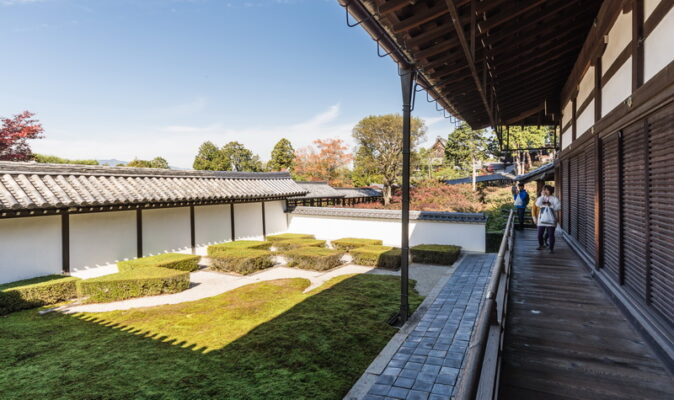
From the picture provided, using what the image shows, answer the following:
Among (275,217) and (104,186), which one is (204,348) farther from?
(275,217)

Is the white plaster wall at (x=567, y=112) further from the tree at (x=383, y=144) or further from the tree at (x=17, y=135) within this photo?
the tree at (x=17, y=135)

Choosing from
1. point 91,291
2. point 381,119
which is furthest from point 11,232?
point 381,119

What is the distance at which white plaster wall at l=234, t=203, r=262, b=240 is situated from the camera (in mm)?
15594

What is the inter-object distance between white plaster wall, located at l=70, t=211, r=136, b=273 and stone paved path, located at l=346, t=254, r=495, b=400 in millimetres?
9652

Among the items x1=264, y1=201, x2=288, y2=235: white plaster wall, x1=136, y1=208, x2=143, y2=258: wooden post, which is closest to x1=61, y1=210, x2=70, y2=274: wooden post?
x1=136, y1=208, x2=143, y2=258: wooden post

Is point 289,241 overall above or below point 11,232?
below

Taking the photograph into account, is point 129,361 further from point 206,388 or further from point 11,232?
point 11,232

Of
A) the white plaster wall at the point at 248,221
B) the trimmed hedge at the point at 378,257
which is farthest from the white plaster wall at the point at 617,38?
the white plaster wall at the point at 248,221

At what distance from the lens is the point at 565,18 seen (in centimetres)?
536

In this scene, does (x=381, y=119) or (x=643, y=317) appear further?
(x=381, y=119)

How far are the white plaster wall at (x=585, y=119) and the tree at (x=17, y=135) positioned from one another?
2918 centimetres

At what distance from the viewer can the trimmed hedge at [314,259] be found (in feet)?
37.8

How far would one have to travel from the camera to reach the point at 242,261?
11102 mm

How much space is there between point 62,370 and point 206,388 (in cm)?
239
